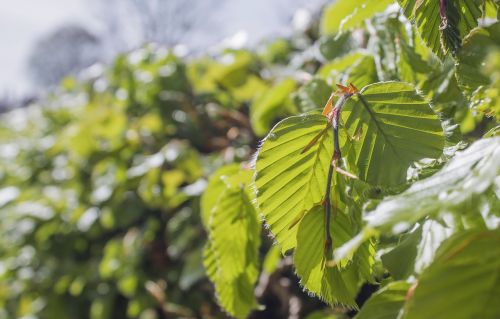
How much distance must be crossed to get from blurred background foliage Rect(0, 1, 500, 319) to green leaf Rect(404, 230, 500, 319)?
853mm

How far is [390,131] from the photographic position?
25.9 inches

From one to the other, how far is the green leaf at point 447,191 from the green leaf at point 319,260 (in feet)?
0.55

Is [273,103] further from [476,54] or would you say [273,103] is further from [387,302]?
[387,302]

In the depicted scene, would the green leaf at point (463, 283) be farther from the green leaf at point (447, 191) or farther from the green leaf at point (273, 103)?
the green leaf at point (273, 103)

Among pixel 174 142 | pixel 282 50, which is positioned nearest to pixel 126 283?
pixel 174 142

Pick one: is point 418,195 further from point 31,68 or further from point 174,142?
point 31,68

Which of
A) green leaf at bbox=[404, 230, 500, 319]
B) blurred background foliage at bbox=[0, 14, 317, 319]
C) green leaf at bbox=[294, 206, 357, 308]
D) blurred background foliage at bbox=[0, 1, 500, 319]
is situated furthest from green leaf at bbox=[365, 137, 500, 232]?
blurred background foliage at bbox=[0, 14, 317, 319]

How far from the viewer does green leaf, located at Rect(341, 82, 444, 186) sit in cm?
62

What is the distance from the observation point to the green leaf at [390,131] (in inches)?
24.6

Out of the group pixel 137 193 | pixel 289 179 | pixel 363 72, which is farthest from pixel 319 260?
pixel 137 193

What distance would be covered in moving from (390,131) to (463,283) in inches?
9.4

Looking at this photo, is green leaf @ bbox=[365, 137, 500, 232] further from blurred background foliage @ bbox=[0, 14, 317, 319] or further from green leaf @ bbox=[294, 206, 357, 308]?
blurred background foliage @ bbox=[0, 14, 317, 319]

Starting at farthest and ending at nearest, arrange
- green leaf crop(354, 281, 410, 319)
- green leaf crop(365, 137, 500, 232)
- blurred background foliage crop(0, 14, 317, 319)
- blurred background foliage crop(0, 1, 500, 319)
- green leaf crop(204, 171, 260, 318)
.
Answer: blurred background foliage crop(0, 14, 317, 319), blurred background foliage crop(0, 1, 500, 319), green leaf crop(204, 171, 260, 318), green leaf crop(354, 281, 410, 319), green leaf crop(365, 137, 500, 232)

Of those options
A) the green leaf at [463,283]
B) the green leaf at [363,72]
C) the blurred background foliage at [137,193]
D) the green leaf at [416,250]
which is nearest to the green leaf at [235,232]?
the green leaf at [363,72]
